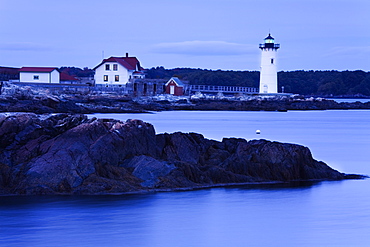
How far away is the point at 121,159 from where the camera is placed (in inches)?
473

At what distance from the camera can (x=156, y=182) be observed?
1151 cm

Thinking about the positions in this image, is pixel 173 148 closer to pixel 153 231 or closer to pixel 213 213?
pixel 213 213

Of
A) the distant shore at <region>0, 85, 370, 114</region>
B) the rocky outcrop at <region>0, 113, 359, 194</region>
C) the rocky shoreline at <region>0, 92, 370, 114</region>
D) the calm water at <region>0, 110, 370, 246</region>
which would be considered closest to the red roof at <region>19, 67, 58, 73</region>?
the distant shore at <region>0, 85, 370, 114</region>

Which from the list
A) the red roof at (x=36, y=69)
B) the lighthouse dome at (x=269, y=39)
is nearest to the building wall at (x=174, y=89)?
the lighthouse dome at (x=269, y=39)

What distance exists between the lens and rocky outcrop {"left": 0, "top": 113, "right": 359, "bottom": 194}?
1104 centimetres

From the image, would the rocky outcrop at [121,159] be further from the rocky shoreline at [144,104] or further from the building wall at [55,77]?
the building wall at [55,77]

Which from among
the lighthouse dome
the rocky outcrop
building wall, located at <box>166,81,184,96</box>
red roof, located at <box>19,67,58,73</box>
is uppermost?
the lighthouse dome

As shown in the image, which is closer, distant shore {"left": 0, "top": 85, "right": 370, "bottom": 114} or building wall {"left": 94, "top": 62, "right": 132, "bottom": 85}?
distant shore {"left": 0, "top": 85, "right": 370, "bottom": 114}

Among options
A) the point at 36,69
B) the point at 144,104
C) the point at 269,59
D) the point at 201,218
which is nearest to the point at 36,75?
the point at 36,69

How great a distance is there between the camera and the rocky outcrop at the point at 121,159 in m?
11.0

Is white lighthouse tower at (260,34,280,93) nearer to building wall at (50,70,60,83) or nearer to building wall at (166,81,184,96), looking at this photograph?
building wall at (166,81,184,96)

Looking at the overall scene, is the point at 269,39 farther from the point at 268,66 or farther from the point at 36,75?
the point at 36,75

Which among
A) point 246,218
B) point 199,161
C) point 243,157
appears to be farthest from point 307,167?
point 246,218

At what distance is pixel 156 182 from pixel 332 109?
5693cm
